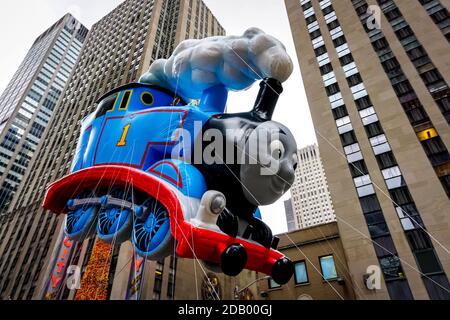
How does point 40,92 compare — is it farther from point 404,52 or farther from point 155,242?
point 155,242

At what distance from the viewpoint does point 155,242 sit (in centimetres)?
495

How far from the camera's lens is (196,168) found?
5.61 meters

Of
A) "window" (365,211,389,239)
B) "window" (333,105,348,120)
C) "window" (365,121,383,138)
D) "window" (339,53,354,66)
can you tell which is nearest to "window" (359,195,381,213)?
"window" (365,211,389,239)

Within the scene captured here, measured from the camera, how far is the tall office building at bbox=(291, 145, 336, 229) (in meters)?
106

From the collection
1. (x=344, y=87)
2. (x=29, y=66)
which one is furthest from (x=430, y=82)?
(x=29, y=66)

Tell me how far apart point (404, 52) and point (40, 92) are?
7936 cm

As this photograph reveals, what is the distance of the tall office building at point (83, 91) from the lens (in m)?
31.5

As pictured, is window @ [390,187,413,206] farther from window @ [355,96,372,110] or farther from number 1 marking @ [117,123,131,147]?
number 1 marking @ [117,123,131,147]

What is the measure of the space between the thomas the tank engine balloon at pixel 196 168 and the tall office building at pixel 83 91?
2151 centimetres

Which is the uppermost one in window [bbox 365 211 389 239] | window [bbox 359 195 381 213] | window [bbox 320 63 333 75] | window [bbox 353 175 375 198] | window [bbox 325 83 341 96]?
window [bbox 320 63 333 75]

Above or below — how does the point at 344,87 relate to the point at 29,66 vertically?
below

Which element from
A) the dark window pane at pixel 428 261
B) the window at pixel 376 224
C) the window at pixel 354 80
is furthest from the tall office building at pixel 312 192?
the dark window pane at pixel 428 261

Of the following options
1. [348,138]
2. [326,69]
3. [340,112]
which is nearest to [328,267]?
[348,138]

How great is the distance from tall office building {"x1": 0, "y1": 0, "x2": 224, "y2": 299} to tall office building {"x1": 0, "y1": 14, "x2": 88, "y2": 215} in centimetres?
1826
